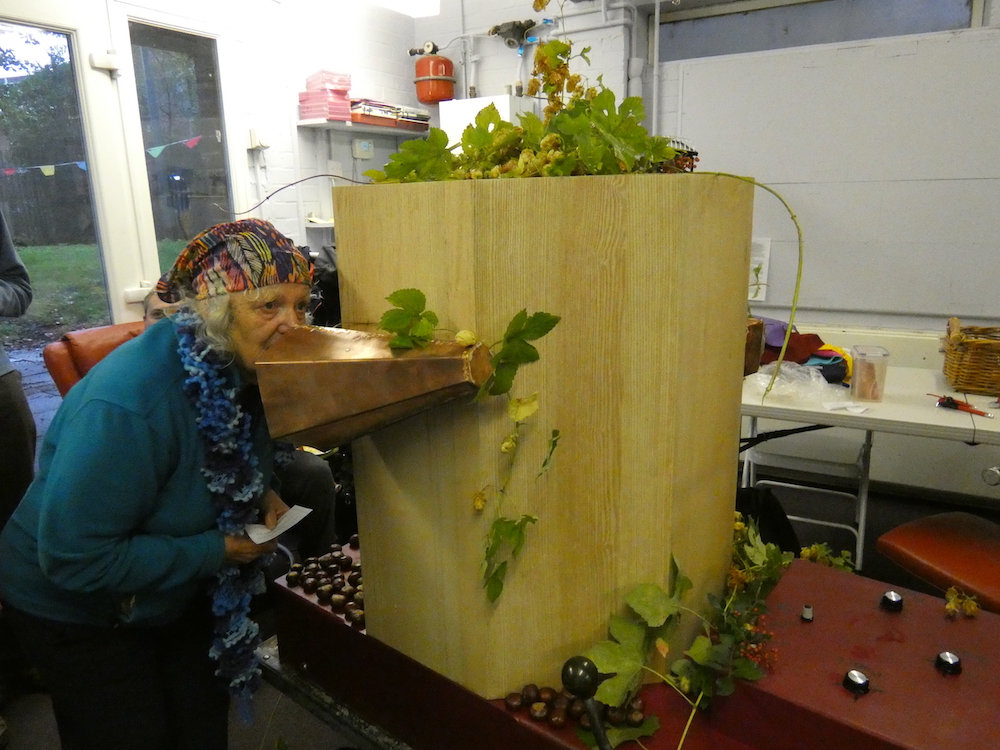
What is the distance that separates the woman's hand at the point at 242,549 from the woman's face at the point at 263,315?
31cm

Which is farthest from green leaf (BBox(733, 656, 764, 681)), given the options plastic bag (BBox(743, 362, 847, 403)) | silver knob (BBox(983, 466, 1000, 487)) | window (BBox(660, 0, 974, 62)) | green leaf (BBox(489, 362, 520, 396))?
window (BBox(660, 0, 974, 62))

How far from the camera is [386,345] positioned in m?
0.84

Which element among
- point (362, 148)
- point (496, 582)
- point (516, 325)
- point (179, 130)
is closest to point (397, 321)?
point (516, 325)

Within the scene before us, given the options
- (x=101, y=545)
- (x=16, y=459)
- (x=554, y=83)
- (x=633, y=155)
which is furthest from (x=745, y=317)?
(x=16, y=459)

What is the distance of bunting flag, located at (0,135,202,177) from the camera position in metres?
2.71

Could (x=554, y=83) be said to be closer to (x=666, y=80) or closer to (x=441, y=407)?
(x=441, y=407)

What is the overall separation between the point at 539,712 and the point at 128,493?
644 millimetres

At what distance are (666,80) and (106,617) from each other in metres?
3.51

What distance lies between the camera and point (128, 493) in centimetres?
100

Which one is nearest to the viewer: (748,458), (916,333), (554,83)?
(554,83)

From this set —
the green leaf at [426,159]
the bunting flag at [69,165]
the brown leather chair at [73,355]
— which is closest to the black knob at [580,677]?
the green leaf at [426,159]

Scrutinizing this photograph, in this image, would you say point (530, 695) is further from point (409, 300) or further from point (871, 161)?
point (871, 161)

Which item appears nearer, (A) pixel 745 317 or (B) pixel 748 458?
(A) pixel 745 317

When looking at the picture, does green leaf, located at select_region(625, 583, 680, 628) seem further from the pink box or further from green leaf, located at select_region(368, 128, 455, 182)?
the pink box
